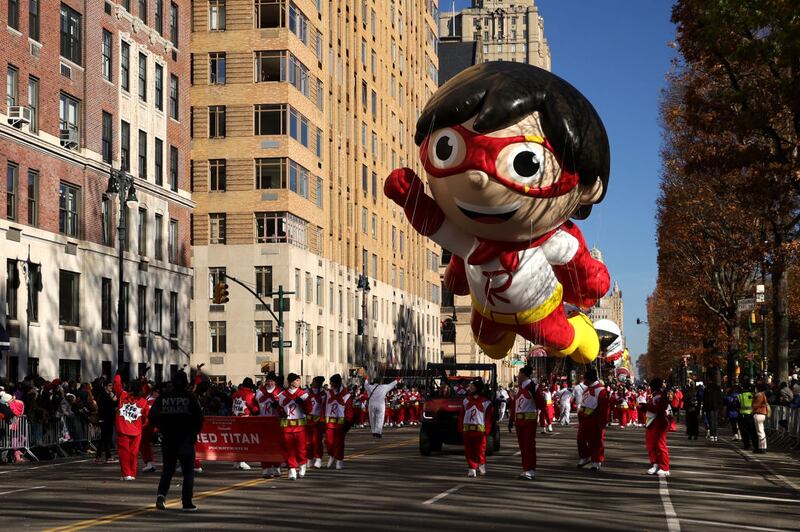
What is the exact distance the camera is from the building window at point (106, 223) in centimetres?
4578

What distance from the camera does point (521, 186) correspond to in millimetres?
18188

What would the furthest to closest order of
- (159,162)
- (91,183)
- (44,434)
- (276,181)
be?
(276,181) → (159,162) → (91,183) → (44,434)

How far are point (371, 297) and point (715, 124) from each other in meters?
51.7

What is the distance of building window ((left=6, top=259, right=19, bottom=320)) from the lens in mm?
38531

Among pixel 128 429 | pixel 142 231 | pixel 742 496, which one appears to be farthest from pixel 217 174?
pixel 742 496

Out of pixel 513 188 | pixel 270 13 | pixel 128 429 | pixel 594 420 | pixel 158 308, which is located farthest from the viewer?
pixel 270 13

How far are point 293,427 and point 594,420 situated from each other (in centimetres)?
627

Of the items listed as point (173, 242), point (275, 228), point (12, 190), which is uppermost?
point (275, 228)

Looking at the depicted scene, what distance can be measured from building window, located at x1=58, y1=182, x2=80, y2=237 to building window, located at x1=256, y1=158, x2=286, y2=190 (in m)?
19.9

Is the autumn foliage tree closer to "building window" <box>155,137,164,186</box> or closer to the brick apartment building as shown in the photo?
the brick apartment building

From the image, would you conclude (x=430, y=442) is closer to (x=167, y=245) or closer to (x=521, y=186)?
(x=521, y=186)

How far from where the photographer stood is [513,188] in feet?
59.6

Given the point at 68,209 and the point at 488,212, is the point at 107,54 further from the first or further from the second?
the point at 488,212

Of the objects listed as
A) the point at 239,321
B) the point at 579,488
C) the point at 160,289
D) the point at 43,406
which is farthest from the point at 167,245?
the point at 579,488
